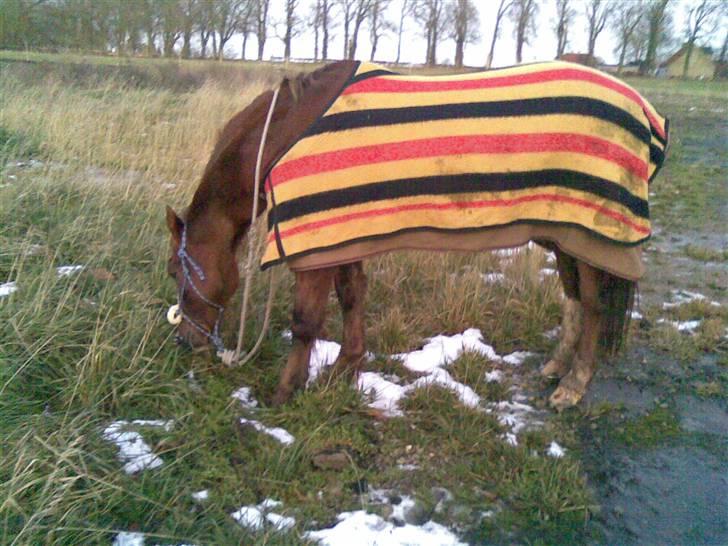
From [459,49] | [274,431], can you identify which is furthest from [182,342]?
[459,49]

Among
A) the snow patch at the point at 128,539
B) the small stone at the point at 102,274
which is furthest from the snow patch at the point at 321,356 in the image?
the small stone at the point at 102,274

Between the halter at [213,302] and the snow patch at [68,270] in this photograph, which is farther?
the snow patch at [68,270]

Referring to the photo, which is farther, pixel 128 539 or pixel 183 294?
pixel 183 294

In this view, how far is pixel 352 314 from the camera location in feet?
10.7

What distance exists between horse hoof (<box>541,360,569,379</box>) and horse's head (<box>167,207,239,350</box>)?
195 cm

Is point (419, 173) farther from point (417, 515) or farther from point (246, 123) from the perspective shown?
point (417, 515)

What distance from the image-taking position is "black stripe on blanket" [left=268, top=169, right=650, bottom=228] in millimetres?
2576

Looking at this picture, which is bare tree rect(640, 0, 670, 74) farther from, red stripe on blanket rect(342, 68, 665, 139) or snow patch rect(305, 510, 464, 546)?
snow patch rect(305, 510, 464, 546)

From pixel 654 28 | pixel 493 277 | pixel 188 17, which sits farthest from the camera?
pixel 654 28

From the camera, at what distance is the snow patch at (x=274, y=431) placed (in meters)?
2.64

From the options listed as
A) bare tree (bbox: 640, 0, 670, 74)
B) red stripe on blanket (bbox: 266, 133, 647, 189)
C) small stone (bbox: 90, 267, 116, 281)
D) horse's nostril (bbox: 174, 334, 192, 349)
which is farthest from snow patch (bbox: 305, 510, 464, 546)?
bare tree (bbox: 640, 0, 670, 74)

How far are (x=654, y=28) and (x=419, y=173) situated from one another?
20467mm

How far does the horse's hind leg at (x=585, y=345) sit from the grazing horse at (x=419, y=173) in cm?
15

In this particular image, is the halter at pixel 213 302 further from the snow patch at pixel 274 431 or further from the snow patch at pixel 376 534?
the snow patch at pixel 376 534
